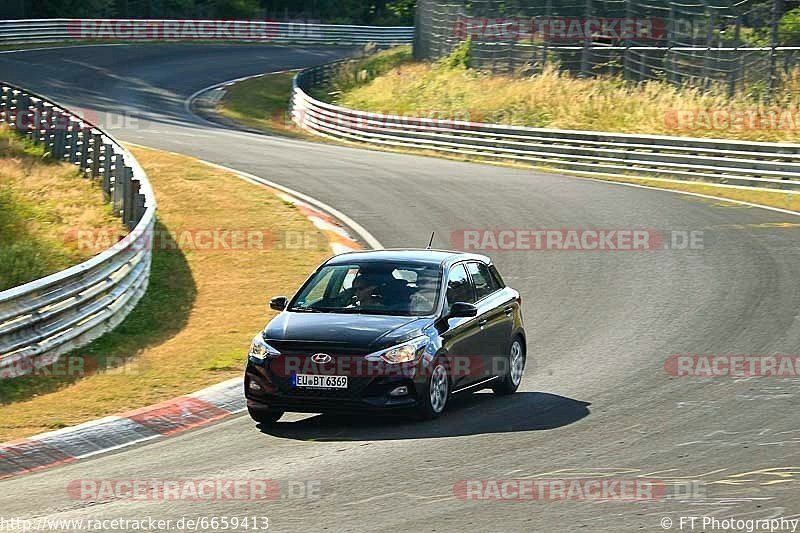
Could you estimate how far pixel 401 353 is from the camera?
10703 millimetres

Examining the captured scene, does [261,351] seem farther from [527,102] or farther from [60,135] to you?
[527,102]

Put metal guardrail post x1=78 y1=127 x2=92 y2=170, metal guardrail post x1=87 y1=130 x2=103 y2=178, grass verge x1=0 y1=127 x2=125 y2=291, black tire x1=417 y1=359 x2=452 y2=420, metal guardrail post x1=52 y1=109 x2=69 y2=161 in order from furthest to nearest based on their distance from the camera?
metal guardrail post x1=52 y1=109 x2=69 y2=161, metal guardrail post x1=78 y1=127 x2=92 y2=170, metal guardrail post x1=87 y1=130 x2=103 y2=178, grass verge x1=0 y1=127 x2=125 y2=291, black tire x1=417 y1=359 x2=452 y2=420

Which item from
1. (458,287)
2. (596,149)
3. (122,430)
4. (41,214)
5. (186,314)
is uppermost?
(458,287)

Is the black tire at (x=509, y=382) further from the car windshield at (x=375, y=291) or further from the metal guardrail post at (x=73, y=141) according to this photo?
the metal guardrail post at (x=73, y=141)

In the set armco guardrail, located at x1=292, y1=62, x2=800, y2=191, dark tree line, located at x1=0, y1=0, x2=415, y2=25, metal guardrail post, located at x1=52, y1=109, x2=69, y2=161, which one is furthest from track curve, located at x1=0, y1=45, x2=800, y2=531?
dark tree line, located at x1=0, y1=0, x2=415, y2=25

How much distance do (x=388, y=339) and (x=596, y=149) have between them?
2140 centimetres

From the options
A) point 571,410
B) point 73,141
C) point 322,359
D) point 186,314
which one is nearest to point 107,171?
point 73,141

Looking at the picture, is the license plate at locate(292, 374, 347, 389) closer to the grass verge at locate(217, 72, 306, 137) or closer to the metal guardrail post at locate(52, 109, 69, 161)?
the metal guardrail post at locate(52, 109, 69, 161)

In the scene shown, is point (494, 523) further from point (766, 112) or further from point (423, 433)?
point (766, 112)

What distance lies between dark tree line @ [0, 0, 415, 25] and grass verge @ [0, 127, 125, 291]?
38.5 meters

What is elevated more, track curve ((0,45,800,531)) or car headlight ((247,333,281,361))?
car headlight ((247,333,281,361))

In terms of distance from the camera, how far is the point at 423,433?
10430 millimetres

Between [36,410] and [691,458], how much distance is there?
6155 millimetres

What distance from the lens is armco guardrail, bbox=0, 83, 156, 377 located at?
1368 centimetres
